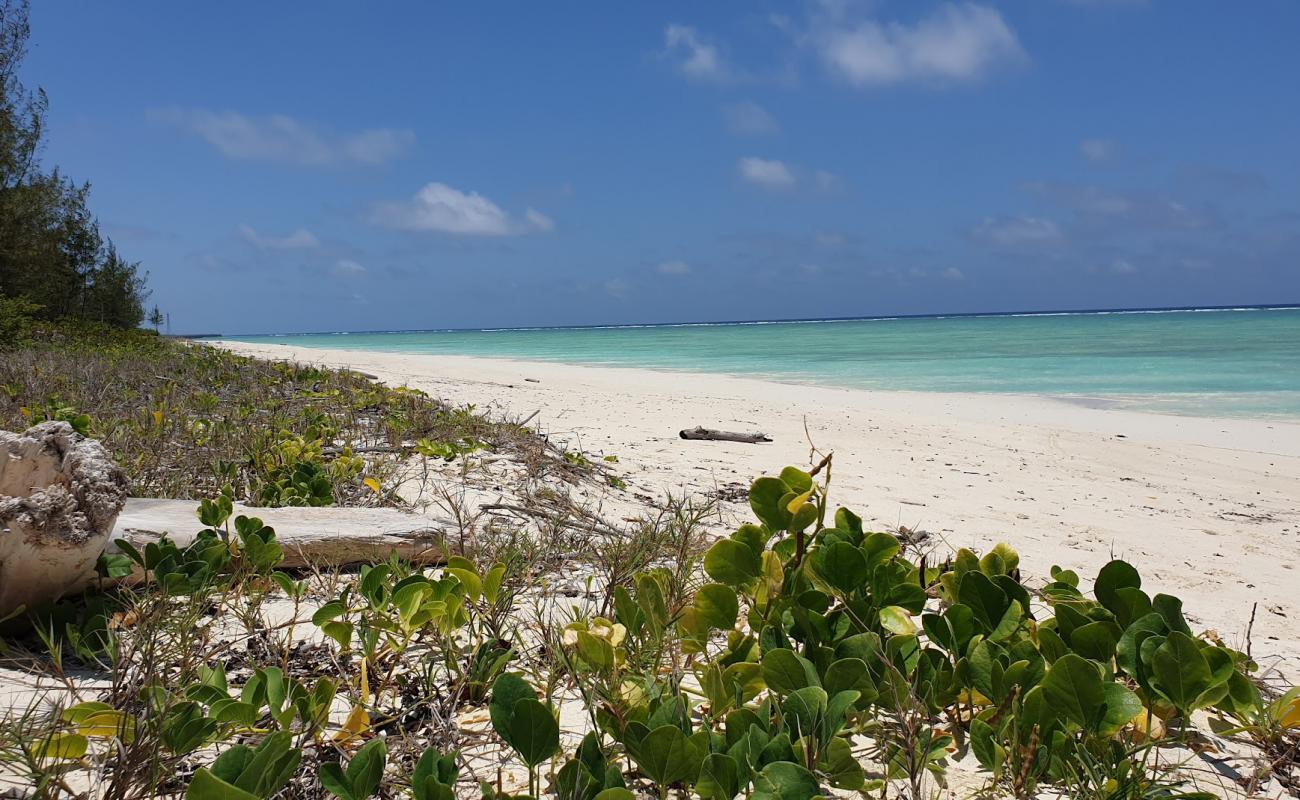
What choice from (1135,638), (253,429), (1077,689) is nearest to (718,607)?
(1077,689)

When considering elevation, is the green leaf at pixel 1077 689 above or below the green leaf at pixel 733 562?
below

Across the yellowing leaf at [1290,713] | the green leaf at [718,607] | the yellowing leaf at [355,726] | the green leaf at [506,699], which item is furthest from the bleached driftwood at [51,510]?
the yellowing leaf at [1290,713]

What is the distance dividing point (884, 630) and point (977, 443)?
7.61m

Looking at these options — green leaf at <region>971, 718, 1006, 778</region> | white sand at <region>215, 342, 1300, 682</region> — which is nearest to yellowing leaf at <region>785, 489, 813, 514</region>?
green leaf at <region>971, 718, 1006, 778</region>

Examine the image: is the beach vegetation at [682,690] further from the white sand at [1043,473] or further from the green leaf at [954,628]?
the white sand at [1043,473]

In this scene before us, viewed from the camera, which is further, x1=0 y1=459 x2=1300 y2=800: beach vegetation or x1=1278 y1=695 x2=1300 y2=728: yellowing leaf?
x1=1278 y1=695 x2=1300 y2=728: yellowing leaf

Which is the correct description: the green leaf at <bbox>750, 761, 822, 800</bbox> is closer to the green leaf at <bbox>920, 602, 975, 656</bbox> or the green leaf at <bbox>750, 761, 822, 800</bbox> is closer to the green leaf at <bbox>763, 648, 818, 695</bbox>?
the green leaf at <bbox>763, 648, 818, 695</bbox>

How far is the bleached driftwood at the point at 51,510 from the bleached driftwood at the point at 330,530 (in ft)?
1.40

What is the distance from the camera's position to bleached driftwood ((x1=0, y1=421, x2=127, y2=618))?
1.70 metres

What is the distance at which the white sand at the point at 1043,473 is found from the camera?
3797mm

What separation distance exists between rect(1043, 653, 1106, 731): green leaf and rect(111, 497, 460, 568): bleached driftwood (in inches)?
64.3

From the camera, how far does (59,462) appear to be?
181 cm

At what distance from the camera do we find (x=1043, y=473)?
6773 mm

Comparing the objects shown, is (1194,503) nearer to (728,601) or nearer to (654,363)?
(728,601)
